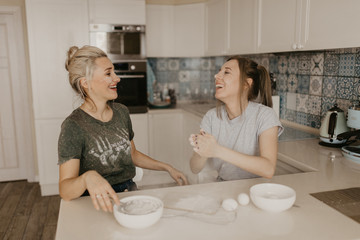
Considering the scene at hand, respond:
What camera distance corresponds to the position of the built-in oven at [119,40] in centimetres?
357

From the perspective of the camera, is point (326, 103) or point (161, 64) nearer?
point (326, 103)

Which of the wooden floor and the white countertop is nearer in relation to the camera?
the white countertop

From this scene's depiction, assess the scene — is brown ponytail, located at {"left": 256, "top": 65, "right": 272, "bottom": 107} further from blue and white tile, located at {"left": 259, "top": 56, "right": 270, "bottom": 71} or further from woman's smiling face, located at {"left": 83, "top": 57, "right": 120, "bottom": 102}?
blue and white tile, located at {"left": 259, "top": 56, "right": 270, "bottom": 71}

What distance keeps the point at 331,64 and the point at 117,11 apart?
7.44ft

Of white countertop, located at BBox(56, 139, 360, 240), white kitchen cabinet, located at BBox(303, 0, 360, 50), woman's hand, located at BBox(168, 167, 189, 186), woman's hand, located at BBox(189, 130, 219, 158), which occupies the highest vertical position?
white kitchen cabinet, located at BBox(303, 0, 360, 50)

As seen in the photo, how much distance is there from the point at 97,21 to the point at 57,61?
1.97 feet

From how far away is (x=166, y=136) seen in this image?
13.0 ft

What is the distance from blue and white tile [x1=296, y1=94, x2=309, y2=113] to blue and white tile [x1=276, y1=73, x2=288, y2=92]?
209 millimetres

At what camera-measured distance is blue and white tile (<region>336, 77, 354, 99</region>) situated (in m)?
2.26

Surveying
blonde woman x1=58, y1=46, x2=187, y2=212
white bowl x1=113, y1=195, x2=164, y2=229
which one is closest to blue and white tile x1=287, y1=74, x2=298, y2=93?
blonde woman x1=58, y1=46, x2=187, y2=212

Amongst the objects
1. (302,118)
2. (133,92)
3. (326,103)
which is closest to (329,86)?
(326,103)

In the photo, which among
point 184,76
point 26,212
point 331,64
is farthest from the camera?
point 184,76

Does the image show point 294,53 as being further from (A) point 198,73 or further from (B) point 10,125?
(B) point 10,125

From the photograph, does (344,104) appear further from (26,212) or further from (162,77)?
(26,212)
